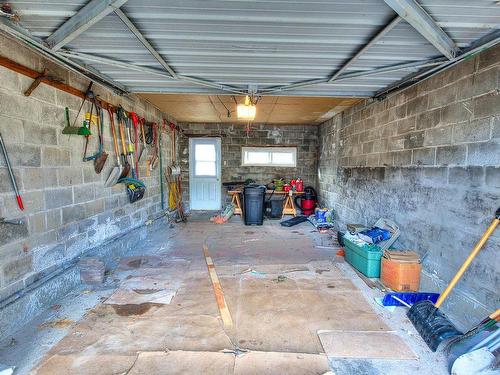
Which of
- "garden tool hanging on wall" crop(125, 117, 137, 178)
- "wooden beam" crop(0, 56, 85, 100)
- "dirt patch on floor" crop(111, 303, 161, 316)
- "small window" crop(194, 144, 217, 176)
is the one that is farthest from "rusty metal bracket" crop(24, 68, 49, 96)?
"small window" crop(194, 144, 217, 176)

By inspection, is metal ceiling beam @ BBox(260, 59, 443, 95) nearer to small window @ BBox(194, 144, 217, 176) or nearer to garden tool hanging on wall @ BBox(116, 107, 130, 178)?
garden tool hanging on wall @ BBox(116, 107, 130, 178)

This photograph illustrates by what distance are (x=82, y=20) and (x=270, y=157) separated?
5942 mm

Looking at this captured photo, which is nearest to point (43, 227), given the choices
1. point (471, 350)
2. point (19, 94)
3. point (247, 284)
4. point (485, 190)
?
point (19, 94)

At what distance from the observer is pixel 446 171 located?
8.48 ft

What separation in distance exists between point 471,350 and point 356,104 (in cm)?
397

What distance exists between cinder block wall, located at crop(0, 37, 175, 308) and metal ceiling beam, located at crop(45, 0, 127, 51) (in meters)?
0.38

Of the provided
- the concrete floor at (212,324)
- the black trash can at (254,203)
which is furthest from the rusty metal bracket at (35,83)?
the black trash can at (254,203)

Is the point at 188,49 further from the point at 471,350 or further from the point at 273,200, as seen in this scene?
the point at 273,200

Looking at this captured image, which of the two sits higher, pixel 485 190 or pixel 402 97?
pixel 402 97

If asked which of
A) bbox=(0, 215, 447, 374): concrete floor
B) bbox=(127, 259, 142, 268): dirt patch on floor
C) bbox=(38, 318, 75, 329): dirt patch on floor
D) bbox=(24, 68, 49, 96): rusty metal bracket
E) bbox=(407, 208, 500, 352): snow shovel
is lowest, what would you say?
bbox=(0, 215, 447, 374): concrete floor

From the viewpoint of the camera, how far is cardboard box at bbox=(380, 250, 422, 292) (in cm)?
278

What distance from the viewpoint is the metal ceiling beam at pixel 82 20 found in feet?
5.64

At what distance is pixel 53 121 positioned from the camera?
265 cm

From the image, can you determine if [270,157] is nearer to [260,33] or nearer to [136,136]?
[136,136]
